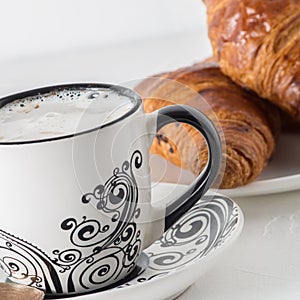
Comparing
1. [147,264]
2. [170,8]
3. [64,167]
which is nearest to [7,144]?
[64,167]

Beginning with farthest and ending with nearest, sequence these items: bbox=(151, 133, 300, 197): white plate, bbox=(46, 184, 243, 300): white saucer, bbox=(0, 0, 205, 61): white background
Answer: bbox=(0, 0, 205, 61): white background, bbox=(151, 133, 300, 197): white plate, bbox=(46, 184, 243, 300): white saucer

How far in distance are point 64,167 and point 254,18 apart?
50cm

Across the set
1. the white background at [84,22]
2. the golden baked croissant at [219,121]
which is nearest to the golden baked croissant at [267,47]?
the golden baked croissant at [219,121]

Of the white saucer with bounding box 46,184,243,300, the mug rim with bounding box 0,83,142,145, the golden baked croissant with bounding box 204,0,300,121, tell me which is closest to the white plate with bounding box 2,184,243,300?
the white saucer with bounding box 46,184,243,300

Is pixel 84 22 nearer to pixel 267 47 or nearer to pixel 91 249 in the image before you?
pixel 267 47

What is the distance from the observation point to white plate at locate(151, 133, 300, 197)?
0.93 meters

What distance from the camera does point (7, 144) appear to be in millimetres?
677

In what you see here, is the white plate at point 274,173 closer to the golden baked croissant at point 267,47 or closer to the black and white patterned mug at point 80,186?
the golden baked croissant at point 267,47

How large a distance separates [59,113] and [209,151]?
15cm

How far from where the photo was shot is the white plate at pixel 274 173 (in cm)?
93

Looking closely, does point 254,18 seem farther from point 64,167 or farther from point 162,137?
point 64,167

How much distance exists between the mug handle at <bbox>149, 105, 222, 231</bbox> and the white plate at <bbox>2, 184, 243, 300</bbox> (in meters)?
0.03

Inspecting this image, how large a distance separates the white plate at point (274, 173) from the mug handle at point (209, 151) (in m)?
0.15

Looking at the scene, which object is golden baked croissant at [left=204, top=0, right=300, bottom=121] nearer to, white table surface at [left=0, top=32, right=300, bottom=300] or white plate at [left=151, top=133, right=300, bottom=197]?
white plate at [left=151, top=133, right=300, bottom=197]
